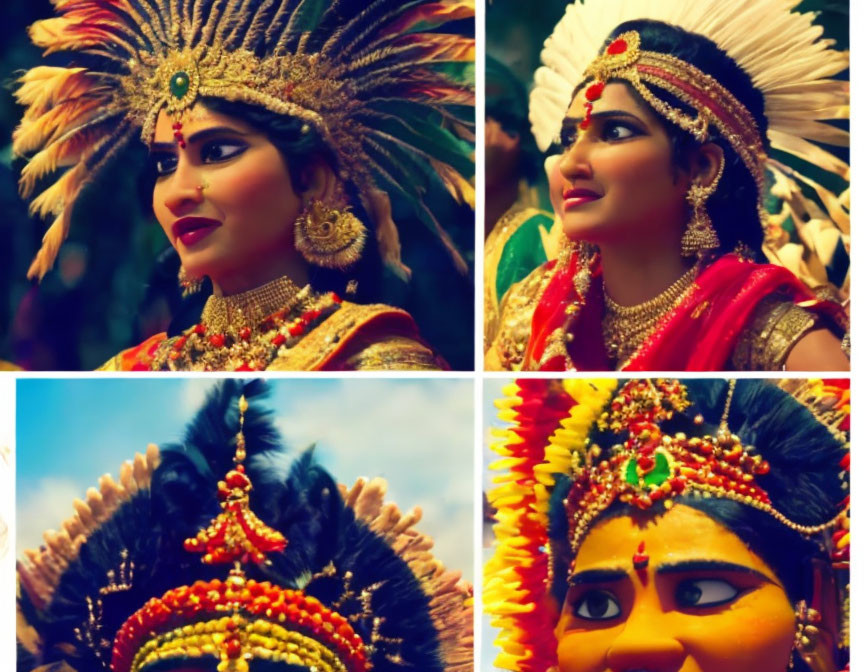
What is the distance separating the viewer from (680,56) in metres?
2.30

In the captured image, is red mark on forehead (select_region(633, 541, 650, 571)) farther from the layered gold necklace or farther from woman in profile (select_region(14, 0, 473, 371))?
the layered gold necklace

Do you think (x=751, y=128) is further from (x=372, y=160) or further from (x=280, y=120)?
(x=280, y=120)

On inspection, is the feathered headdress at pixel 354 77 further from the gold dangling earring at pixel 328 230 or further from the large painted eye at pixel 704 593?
the large painted eye at pixel 704 593

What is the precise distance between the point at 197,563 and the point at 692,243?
1012 mm

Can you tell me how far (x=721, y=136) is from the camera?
2287mm

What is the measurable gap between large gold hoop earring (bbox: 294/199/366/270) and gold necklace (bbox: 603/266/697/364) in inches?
17.1

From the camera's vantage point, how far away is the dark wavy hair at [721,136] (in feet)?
7.50

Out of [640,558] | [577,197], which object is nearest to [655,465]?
[640,558]

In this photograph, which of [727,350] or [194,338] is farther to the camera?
[194,338]

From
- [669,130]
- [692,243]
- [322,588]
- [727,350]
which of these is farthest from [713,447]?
[322,588]

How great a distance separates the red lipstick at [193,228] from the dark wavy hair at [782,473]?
848 millimetres

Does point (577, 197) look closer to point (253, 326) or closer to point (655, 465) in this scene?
point (655, 465)

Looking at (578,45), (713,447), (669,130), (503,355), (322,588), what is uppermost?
(578,45)

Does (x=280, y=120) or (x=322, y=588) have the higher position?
(x=280, y=120)
